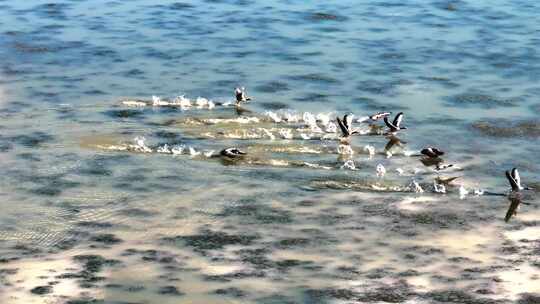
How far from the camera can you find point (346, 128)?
10055 mm

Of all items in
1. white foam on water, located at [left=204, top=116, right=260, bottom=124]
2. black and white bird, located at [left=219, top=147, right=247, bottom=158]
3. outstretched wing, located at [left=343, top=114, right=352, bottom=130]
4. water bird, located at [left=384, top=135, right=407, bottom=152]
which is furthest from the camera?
white foam on water, located at [left=204, top=116, right=260, bottom=124]

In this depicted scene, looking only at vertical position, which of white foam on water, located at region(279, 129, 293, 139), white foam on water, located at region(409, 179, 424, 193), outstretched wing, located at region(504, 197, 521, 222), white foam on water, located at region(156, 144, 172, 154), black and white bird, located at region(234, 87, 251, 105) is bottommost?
outstretched wing, located at region(504, 197, 521, 222)

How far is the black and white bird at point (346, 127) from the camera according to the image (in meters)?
10.0

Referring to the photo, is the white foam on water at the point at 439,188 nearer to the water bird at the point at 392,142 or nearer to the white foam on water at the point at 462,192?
the white foam on water at the point at 462,192

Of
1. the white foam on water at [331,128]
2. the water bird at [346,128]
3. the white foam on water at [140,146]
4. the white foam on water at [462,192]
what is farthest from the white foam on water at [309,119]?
the white foam on water at [462,192]

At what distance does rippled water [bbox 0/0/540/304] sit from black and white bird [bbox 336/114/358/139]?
11 cm

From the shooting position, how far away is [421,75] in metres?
12.5

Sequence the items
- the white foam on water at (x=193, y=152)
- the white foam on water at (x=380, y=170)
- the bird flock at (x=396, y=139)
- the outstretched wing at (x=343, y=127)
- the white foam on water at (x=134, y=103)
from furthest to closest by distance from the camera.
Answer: the white foam on water at (x=134, y=103) < the outstretched wing at (x=343, y=127) < the white foam on water at (x=193, y=152) < the white foam on water at (x=380, y=170) < the bird flock at (x=396, y=139)

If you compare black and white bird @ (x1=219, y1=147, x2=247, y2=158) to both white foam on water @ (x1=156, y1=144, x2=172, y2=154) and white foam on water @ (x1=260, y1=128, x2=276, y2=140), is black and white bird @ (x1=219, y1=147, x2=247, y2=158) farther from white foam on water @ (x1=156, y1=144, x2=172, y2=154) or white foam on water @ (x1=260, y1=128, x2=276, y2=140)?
white foam on water @ (x1=260, y1=128, x2=276, y2=140)

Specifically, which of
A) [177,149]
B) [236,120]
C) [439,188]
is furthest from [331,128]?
[439,188]

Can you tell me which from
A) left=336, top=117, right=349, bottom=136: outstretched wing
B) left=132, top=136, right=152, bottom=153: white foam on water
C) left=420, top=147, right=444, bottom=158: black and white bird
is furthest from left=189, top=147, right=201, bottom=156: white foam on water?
left=420, top=147, right=444, bottom=158: black and white bird

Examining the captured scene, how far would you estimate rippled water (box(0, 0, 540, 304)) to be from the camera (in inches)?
279

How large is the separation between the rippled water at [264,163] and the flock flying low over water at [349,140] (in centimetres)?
8

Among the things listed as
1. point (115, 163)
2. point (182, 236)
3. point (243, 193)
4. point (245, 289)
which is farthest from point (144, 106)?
point (245, 289)
